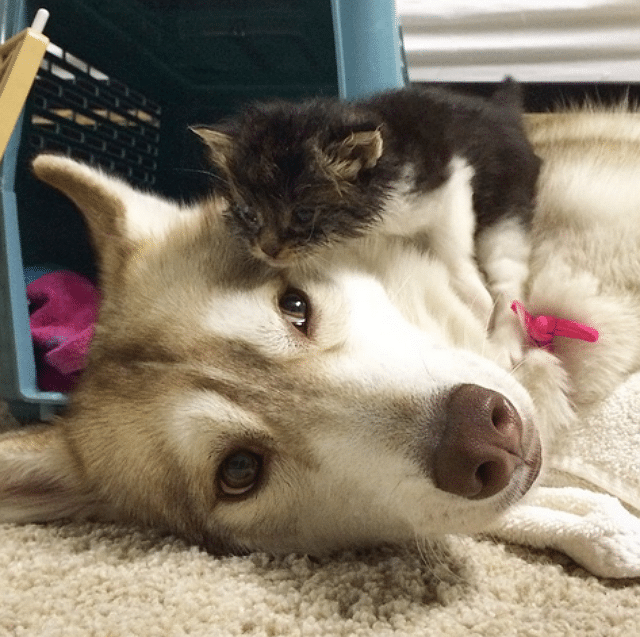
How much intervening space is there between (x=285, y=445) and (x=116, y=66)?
2096 millimetres

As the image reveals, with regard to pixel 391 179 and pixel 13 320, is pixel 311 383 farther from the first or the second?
pixel 13 320

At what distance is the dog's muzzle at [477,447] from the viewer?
1.14m

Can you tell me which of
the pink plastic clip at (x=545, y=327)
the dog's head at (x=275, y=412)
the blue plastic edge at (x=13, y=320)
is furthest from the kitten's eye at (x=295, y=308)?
the blue plastic edge at (x=13, y=320)

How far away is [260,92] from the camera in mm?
2838

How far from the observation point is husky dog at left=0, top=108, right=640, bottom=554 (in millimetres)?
1240

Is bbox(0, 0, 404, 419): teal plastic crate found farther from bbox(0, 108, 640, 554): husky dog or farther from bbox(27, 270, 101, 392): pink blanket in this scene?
bbox(0, 108, 640, 554): husky dog

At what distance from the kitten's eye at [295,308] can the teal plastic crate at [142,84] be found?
840 millimetres

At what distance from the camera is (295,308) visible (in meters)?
1.49

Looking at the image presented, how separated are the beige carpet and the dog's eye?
0.47ft

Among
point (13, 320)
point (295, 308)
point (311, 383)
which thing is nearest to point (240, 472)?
point (311, 383)

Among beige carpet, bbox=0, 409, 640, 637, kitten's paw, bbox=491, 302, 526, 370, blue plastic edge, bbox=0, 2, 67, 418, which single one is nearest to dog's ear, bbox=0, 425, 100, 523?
beige carpet, bbox=0, 409, 640, 637

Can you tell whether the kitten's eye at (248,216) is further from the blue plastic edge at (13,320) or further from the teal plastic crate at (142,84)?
the blue plastic edge at (13,320)

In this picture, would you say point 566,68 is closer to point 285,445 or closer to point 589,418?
point 589,418

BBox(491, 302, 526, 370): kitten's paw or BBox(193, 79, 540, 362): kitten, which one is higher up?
BBox(193, 79, 540, 362): kitten
